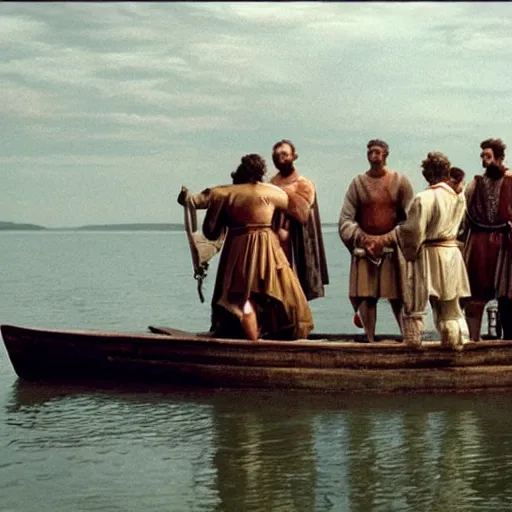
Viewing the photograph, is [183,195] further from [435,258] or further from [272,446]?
[272,446]

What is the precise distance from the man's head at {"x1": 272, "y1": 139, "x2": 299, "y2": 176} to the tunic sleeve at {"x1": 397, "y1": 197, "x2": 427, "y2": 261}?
1357 mm

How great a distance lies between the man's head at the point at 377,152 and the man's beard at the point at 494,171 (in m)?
1.00

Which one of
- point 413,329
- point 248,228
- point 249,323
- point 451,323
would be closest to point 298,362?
point 249,323

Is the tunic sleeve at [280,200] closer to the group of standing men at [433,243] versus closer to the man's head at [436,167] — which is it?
the group of standing men at [433,243]

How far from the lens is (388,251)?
8094 mm

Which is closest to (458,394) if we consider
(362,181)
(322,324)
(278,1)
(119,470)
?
(362,181)

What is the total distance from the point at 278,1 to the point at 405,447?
549cm

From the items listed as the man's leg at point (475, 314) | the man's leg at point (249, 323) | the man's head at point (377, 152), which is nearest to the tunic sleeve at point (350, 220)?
the man's head at point (377, 152)

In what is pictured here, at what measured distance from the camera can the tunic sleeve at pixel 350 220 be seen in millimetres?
8047

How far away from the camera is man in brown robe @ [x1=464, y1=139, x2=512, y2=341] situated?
813 centimetres

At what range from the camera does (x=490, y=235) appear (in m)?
A: 8.34

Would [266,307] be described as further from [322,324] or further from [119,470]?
[322,324]

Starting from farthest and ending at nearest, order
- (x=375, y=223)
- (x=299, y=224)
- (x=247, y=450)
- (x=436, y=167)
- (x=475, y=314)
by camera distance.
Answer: (x=475, y=314)
(x=299, y=224)
(x=375, y=223)
(x=436, y=167)
(x=247, y=450)

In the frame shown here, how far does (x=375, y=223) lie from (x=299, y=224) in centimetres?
82
